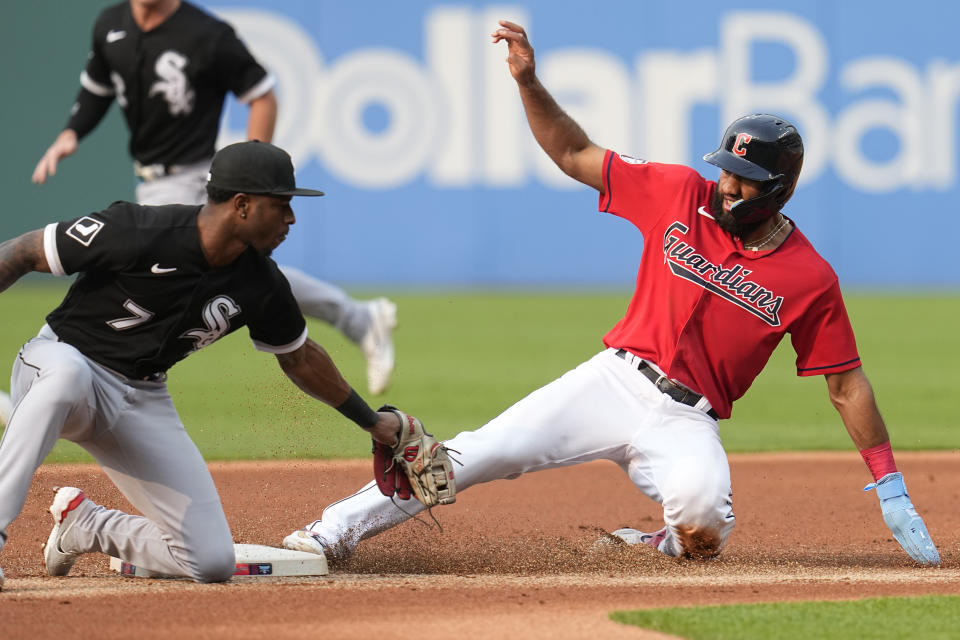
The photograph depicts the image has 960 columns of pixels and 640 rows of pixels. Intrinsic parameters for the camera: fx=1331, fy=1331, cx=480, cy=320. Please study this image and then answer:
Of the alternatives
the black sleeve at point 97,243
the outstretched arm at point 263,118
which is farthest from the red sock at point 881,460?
the outstretched arm at point 263,118

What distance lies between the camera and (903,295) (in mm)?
18891

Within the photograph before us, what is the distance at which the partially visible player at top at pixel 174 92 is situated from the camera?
7.14 meters

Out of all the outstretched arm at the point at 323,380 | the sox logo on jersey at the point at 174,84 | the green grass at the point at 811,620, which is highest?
the sox logo on jersey at the point at 174,84

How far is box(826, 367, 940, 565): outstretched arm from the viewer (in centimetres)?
485

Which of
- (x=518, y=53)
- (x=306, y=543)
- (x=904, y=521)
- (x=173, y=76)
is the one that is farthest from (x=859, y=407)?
(x=173, y=76)

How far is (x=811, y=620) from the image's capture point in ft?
12.5

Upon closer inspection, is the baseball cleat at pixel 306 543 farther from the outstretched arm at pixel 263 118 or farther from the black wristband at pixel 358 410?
the outstretched arm at pixel 263 118

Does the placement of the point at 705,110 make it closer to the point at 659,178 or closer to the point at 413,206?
the point at 413,206

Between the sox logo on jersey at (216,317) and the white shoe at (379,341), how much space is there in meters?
3.37

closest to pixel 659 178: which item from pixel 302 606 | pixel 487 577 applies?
pixel 487 577

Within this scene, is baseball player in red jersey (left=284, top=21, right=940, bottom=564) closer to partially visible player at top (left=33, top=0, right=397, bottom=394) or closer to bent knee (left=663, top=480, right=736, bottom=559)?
bent knee (left=663, top=480, right=736, bottom=559)

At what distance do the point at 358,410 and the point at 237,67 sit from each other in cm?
336

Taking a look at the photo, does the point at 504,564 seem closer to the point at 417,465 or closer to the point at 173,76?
the point at 417,465

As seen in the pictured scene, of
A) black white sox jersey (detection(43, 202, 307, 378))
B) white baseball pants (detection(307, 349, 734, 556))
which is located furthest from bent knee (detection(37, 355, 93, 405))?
white baseball pants (detection(307, 349, 734, 556))
